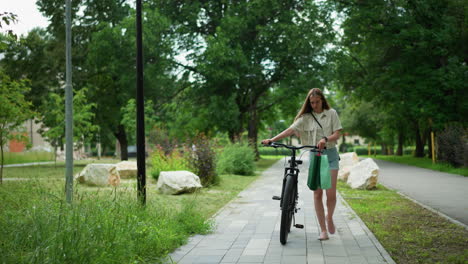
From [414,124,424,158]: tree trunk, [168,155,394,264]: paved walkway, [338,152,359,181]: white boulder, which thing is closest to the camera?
[168,155,394,264]: paved walkway

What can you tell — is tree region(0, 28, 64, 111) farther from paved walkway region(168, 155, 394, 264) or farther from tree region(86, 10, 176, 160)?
paved walkway region(168, 155, 394, 264)

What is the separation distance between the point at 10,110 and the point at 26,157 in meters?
2.33

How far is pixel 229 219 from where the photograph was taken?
824 cm

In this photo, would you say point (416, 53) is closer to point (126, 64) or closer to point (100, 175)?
point (126, 64)

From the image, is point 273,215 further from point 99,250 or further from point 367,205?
point 99,250

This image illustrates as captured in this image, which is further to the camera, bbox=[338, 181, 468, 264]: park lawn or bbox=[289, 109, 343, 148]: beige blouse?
bbox=[289, 109, 343, 148]: beige blouse

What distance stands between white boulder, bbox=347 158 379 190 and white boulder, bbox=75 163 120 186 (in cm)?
713

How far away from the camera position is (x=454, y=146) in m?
19.7

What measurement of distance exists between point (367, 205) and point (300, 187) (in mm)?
4465

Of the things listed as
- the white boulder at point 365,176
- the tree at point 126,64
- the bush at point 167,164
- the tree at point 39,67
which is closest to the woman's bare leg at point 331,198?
the white boulder at point 365,176

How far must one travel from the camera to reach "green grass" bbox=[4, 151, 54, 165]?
9.70 m

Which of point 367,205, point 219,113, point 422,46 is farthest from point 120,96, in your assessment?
point 367,205

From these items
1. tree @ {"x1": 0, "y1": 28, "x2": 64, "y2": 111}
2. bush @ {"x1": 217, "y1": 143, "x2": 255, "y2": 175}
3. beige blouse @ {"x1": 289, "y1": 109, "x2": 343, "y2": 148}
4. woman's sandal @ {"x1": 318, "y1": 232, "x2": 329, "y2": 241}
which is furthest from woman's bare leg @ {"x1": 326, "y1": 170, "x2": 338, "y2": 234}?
tree @ {"x1": 0, "y1": 28, "x2": 64, "y2": 111}

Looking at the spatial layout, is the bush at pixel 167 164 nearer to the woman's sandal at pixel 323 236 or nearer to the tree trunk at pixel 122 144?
the woman's sandal at pixel 323 236
